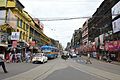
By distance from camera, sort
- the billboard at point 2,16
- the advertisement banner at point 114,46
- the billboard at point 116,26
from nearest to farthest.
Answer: the billboard at point 2,16 < the advertisement banner at point 114,46 < the billboard at point 116,26

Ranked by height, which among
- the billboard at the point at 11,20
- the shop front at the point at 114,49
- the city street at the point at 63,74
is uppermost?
the billboard at the point at 11,20

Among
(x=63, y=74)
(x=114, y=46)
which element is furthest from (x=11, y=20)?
(x=114, y=46)

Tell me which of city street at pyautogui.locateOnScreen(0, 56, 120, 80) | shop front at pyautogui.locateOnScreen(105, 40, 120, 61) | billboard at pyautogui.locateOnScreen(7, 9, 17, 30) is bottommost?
city street at pyautogui.locateOnScreen(0, 56, 120, 80)

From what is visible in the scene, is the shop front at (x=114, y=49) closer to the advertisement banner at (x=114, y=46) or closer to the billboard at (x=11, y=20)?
the advertisement banner at (x=114, y=46)

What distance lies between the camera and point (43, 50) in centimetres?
5841

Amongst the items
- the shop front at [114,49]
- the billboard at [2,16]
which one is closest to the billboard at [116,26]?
the shop front at [114,49]

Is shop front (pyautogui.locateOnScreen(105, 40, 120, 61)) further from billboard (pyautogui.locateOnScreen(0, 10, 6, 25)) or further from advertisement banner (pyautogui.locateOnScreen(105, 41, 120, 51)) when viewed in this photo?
billboard (pyautogui.locateOnScreen(0, 10, 6, 25))

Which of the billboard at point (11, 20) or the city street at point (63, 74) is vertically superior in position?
the billboard at point (11, 20)

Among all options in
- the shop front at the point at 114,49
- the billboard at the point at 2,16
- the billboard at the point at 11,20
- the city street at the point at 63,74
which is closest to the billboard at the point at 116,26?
the shop front at the point at 114,49

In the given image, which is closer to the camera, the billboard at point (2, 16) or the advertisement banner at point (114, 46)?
the billboard at point (2, 16)

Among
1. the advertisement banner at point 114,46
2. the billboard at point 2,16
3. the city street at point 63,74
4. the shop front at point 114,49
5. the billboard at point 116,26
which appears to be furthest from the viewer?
Result: the billboard at point 116,26

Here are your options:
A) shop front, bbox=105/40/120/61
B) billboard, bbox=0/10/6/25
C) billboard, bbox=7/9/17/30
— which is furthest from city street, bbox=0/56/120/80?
shop front, bbox=105/40/120/61

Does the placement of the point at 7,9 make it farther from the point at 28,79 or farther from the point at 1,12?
the point at 28,79

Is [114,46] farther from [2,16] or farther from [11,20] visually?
[2,16]
